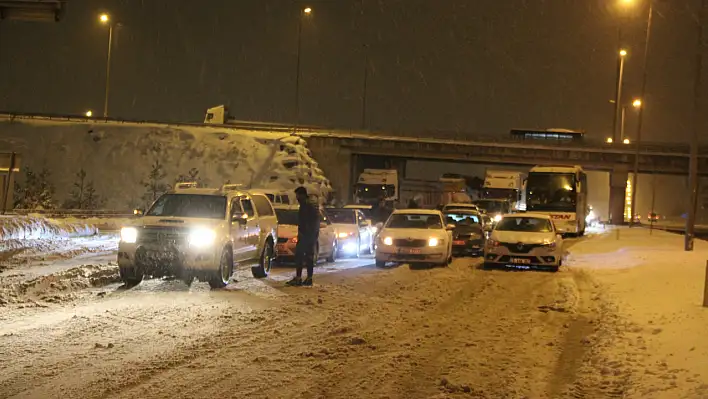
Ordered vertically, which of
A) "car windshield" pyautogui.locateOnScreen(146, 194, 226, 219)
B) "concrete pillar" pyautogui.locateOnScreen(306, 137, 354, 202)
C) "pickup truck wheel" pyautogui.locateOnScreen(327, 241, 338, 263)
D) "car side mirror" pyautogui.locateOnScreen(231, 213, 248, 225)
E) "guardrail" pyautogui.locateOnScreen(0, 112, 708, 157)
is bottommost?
"pickup truck wheel" pyautogui.locateOnScreen(327, 241, 338, 263)

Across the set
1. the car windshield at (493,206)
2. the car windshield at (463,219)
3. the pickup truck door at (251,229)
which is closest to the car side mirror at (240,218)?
the pickup truck door at (251,229)

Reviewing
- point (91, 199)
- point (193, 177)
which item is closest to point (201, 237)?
point (91, 199)

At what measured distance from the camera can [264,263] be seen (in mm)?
16469

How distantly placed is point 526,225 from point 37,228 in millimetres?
14899

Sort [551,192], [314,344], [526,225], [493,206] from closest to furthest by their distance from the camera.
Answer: [314,344], [526,225], [551,192], [493,206]

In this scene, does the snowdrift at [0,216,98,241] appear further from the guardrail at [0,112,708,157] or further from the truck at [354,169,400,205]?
the guardrail at [0,112,708,157]

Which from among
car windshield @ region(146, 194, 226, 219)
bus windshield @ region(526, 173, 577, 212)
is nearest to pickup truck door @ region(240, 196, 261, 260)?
car windshield @ region(146, 194, 226, 219)

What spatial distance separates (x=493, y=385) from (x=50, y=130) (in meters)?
58.0

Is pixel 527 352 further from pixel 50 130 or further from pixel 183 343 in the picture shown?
pixel 50 130

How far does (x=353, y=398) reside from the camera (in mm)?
6469

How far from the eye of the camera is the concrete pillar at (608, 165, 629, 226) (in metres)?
66.4

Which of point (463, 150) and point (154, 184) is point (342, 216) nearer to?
point (154, 184)

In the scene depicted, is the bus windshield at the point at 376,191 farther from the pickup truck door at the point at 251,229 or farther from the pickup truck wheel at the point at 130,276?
the pickup truck wheel at the point at 130,276

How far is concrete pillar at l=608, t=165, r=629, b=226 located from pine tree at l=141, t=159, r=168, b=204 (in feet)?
131
